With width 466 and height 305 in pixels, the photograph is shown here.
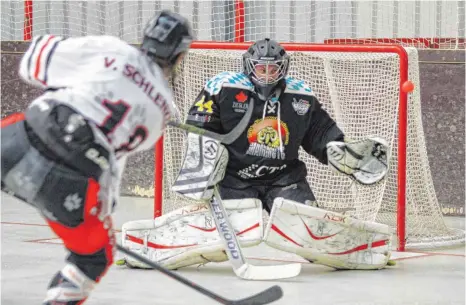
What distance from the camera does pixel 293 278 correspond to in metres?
→ 5.39

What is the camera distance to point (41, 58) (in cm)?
358

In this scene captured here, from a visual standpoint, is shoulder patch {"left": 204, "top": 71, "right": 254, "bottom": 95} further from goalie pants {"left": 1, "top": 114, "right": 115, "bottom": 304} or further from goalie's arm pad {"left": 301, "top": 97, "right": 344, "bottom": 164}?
goalie pants {"left": 1, "top": 114, "right": 115, "bottom": 304}

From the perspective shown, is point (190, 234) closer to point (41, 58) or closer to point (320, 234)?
point (320, 234)

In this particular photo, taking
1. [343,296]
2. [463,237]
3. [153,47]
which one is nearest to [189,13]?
[463,237]

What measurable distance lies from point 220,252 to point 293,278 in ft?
1.23

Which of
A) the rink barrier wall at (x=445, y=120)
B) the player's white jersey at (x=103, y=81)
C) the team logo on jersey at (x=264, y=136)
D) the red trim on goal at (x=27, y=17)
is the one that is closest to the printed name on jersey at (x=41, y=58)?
the player's white jersey at (x=103, y=81)

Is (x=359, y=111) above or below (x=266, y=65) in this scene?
below

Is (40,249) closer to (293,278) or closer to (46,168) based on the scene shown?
(293,278)

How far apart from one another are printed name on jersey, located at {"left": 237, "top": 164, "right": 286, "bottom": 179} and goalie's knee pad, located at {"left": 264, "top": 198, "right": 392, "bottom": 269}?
28 centimetres

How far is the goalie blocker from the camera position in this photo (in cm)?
550

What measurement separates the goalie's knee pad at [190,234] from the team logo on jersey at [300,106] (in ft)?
Answer: 1.66

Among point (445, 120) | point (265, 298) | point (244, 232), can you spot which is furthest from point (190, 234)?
point (445, 120)

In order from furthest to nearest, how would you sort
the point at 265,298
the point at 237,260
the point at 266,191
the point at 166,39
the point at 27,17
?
1. the point at 27,17
2. the point at 266,191
3. the point at 237,260
4. the point at 265,298
5. the point at 166,39

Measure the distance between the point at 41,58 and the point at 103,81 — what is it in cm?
22
